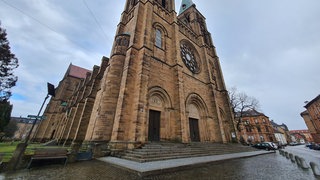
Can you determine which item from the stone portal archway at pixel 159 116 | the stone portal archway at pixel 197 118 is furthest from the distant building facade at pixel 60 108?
the stone portal archway at pixel 197 118

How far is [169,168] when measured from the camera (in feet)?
15.8

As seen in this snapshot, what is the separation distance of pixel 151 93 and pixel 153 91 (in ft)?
0.92

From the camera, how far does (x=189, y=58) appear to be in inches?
715

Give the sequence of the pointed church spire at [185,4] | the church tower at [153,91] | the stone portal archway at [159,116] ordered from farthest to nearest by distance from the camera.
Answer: the pointed church spire at [185,4], the stone portal archway at [159,116], the church tower at [153,91]

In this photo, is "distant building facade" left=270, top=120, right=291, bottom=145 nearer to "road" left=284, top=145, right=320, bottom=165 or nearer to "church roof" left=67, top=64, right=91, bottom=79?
"road" left=284, top=145, right=320, bottom=165

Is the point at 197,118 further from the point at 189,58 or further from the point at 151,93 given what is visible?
the point at 189,58

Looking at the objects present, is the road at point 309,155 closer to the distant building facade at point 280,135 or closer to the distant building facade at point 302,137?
the distant building facade at point 280,135

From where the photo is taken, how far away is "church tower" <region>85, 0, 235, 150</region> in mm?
9367

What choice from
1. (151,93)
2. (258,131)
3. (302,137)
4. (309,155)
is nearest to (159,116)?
(151,93)

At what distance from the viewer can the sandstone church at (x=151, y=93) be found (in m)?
9.42

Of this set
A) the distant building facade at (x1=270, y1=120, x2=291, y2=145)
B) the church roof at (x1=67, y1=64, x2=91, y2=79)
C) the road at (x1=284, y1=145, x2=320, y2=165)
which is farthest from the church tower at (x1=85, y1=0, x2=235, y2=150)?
the distant building facade at (x1=270, y1=120, x2=291, y2=145)

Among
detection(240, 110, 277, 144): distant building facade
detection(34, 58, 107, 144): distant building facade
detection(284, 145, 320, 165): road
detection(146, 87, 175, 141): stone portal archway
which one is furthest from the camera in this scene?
detection(240, 110, 277, 144): distant building facade

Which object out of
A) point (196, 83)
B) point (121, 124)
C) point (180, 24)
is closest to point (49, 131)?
point (121, 124)

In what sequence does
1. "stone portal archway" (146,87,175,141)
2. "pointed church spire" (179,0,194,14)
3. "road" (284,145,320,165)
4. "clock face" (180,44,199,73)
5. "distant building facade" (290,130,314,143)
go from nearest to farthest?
"road" (284,145,320,165) → "stone portal archway" (146,87,175,141) → "clock face" (180,44,199,73) → "pointed church spire" (179,0,194,14) → "distant building facade" (290,130,314,143)
